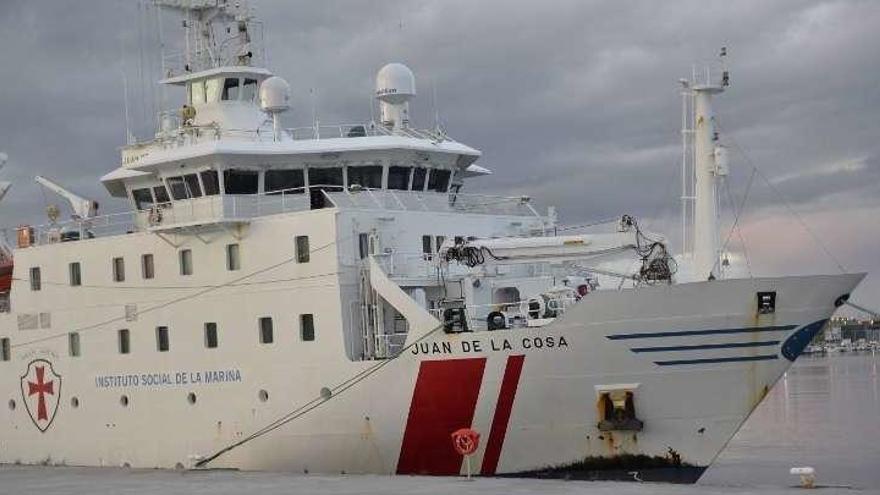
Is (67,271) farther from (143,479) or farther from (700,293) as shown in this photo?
(700,293)

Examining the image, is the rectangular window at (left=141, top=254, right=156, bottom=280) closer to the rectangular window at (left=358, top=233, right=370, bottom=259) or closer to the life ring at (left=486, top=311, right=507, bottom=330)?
the rectangular window at (left=358, top=233, right=370, bottom=259)

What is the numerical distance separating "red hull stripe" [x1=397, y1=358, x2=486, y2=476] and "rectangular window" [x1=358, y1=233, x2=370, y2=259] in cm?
251

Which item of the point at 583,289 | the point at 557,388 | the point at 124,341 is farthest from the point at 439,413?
the point at 124,341

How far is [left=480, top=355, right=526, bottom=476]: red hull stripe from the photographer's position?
19297 mm

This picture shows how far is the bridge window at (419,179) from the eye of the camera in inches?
950

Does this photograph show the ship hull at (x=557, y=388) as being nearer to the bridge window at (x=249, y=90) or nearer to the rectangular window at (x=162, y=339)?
the rectangular window at (x=162, y=339)

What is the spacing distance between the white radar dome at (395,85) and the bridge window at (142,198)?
16.3 feet

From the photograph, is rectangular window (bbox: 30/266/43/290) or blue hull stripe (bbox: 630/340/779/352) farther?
rectangular window (bbox: 30/266/43/290)

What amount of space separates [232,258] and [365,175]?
293 centimetres

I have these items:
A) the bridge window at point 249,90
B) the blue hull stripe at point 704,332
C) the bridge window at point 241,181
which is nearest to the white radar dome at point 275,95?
the bridge window at point 249,90

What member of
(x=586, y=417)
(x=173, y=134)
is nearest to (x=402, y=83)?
(x=173, y=134)

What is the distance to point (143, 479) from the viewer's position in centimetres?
2028

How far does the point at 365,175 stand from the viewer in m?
23.4

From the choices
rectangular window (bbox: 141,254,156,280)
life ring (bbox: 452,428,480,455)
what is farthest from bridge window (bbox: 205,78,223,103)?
life ring (bbox: 452,428,480,455)
